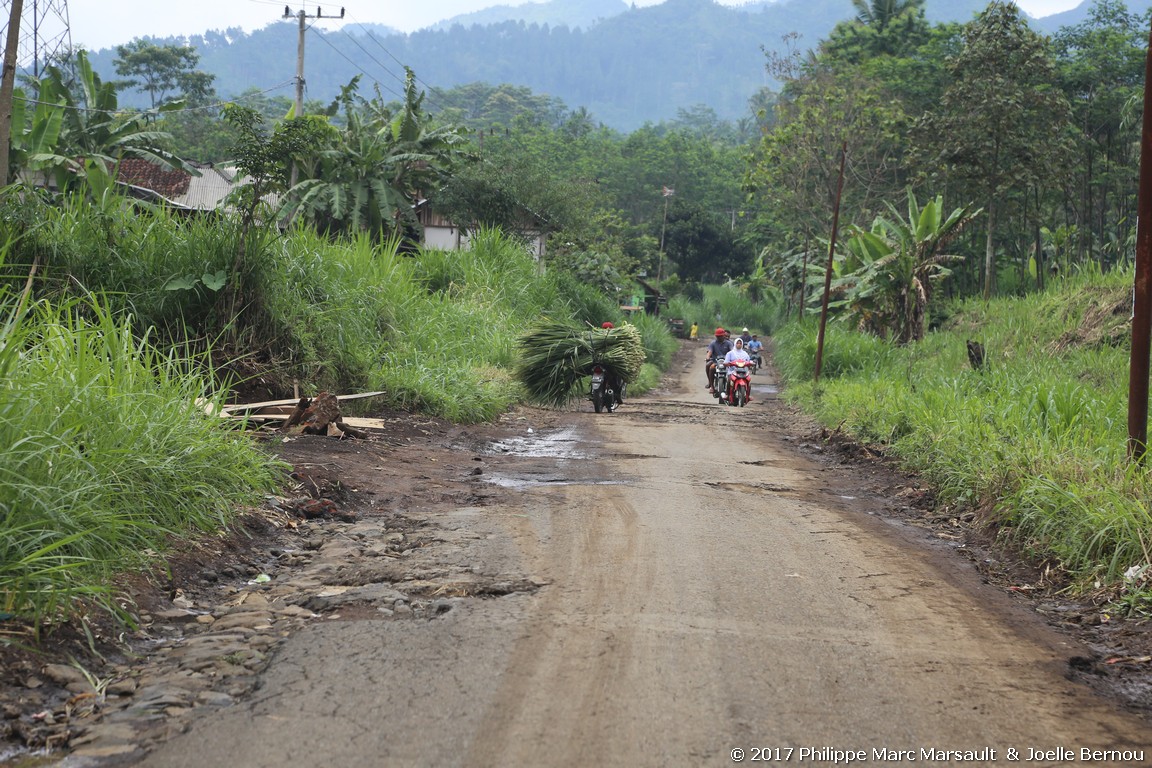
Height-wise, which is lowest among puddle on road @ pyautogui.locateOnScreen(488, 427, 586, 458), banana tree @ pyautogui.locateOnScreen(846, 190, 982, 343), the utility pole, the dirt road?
puddle on road @ pyautogui.locateOnScreen(488, 427, 586, 458)

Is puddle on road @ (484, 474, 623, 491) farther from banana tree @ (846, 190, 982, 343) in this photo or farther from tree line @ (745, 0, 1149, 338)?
tree line @ (745, 0, 1149, 338)

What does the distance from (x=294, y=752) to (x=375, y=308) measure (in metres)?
12.8

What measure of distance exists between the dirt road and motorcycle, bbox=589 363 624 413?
10.7m

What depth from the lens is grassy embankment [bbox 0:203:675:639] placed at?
477cm

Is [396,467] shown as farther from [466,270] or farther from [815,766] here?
[466,270]

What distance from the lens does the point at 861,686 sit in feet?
13.6

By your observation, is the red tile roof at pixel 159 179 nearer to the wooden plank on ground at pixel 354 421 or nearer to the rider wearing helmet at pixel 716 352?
the rider wearing helmet at pixel 716 352

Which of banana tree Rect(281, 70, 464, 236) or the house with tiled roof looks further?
the house with tiled roof

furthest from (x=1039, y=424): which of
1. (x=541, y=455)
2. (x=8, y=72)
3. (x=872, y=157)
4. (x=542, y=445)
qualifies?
(x=872, y=157)

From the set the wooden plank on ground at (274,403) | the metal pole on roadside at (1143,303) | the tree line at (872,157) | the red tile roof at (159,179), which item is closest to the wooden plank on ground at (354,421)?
the wooden plank on ground at (274,403)

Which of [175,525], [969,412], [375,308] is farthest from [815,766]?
[375,308]

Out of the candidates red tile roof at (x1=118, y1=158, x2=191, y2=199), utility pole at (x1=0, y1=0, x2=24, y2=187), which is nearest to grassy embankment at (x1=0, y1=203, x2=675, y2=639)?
utility pole at (x1=0, y1=0, x2=24, y2=187)

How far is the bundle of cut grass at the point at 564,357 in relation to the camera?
58.5ft

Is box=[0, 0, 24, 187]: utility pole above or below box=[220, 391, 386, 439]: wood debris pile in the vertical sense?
above
